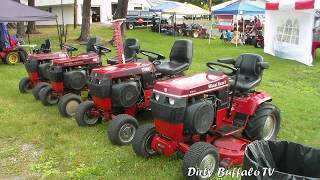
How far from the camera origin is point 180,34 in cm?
2788

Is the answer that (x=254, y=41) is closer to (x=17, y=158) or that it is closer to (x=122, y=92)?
(x=122, y=92)

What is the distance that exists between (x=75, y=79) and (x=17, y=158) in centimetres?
246

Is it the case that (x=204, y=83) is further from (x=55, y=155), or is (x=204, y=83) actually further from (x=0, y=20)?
(x=0, y=20)

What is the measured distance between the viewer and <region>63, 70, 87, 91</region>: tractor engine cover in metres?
7.70

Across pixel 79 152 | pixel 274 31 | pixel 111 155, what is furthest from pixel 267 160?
pixel 274 31

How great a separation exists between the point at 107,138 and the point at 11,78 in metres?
6.36

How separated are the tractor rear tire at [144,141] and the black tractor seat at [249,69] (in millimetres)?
1287

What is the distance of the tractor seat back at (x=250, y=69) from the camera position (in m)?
5.66

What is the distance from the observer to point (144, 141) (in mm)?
5059

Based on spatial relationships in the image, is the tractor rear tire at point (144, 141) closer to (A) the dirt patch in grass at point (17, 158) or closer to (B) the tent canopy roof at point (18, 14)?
(A) the dirt patch in grass at point (17, 158)

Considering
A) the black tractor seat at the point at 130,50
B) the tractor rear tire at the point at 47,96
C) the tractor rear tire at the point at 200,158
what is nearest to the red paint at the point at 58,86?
the tractor rear tire at the point at 47,96

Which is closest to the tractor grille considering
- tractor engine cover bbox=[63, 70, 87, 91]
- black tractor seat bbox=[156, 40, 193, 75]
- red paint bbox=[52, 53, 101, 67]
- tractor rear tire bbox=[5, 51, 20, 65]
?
black tractor seat bbox=[156, 40, 193, 75]

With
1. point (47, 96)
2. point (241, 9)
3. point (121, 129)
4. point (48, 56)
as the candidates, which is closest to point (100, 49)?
point (48, 56)

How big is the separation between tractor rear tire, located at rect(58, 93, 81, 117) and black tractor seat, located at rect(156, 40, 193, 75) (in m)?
1.58
